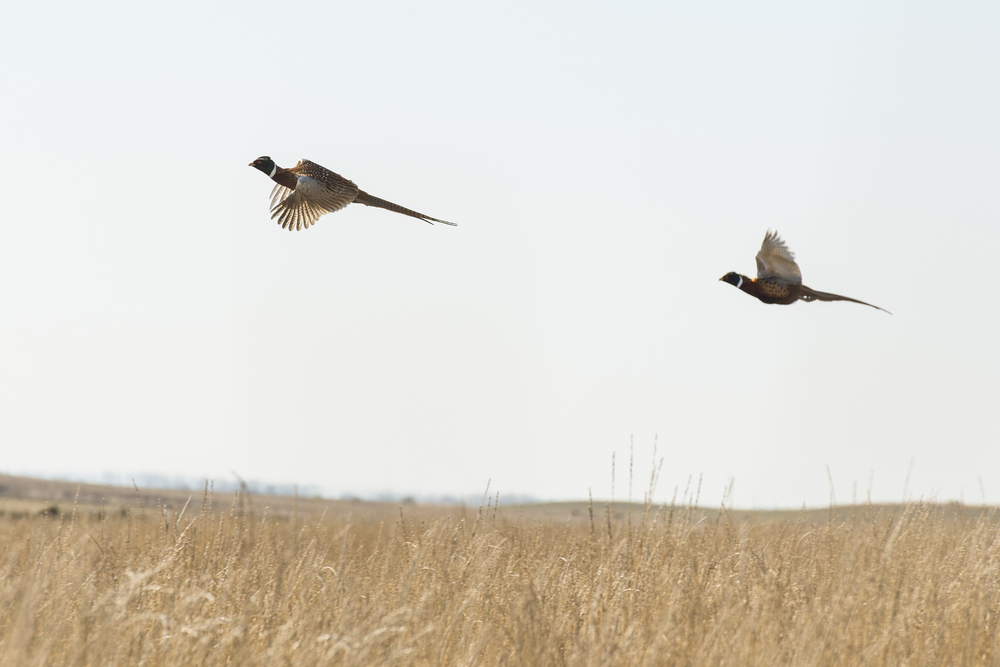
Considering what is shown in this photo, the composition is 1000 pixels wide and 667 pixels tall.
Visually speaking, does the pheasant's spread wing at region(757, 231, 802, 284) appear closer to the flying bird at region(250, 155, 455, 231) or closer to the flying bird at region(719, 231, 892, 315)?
the flying bird at region(719, 231, 892, 315)

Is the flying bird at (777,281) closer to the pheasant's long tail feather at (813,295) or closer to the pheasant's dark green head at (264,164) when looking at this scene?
the pheasant's long tail feather at (813,295)

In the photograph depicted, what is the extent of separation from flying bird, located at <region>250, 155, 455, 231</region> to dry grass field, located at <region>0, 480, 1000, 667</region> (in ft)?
6.69

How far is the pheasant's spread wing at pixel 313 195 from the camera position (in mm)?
6359

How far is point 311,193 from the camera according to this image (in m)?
6.36

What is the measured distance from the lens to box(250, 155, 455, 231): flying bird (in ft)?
20.7

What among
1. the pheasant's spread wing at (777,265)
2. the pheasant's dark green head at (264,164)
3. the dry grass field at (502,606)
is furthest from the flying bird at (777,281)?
the pheasant's dark green head at (264,164)

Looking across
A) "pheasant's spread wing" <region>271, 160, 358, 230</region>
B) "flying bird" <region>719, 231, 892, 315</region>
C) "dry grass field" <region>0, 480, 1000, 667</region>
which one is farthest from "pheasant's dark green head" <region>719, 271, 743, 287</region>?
"pheasant's spread wing" <region>271, 160, 358, 230</region>

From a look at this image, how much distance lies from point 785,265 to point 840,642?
312 cm

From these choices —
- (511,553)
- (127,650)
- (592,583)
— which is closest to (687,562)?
(592,583)

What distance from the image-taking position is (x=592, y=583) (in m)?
5.93

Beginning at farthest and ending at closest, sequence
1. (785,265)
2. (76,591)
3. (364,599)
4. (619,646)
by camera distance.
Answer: (785,265) < (364,599) < (76,591) < (619,646)

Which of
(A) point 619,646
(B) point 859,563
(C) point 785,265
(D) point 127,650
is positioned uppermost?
(C) point 785,265

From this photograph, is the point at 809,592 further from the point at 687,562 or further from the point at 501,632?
the point at 501,632

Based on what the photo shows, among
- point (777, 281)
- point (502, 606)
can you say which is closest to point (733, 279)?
point (777, 281)
